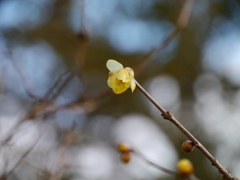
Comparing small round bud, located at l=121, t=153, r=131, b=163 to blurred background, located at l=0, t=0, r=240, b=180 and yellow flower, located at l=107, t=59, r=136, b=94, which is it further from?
blurred background, located at l=0, t=0, r=240, b=180

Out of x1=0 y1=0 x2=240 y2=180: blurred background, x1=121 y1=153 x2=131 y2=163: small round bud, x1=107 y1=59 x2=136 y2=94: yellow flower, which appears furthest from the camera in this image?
x1=0 y1=0 x2=240 y2=180: blurred background

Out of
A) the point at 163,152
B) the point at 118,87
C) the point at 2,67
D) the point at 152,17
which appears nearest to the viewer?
the point at 118,87

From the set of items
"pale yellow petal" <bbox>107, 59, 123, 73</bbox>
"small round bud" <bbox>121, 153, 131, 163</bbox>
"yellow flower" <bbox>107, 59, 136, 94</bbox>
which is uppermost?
"small round bud" <bbox>121, 153, 131, 163</bbox>

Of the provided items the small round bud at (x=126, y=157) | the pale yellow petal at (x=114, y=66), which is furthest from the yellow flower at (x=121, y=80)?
the small round bud at (x=126, y=157)

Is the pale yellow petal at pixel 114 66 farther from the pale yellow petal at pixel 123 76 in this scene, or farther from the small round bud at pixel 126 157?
the small round bud at pixel 126 157

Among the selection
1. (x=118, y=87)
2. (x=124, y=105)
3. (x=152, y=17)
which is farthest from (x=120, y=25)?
(x=118, y=87)

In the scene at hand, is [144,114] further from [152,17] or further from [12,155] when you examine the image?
[12,155]

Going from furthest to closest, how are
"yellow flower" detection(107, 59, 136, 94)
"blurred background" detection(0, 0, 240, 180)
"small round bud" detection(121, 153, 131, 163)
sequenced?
"blurred background" detection(0, 0, 240, 180) < "small round bud" detection(121, 153, 131, 163) < "yellow flower" detection(107, 59, 136, 94)

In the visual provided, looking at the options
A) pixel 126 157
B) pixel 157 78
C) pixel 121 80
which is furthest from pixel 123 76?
pixel 157 78

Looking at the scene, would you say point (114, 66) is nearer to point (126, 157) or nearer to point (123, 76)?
point (123, 76)

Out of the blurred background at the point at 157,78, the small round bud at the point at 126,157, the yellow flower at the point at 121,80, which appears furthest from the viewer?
the blurred background at the point at 157,78

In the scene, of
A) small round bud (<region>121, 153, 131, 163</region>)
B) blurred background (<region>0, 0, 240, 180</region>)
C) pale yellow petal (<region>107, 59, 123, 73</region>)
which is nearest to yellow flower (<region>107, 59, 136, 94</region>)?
pale yellow petal (<region>107, 59, 123, 73</region>)
